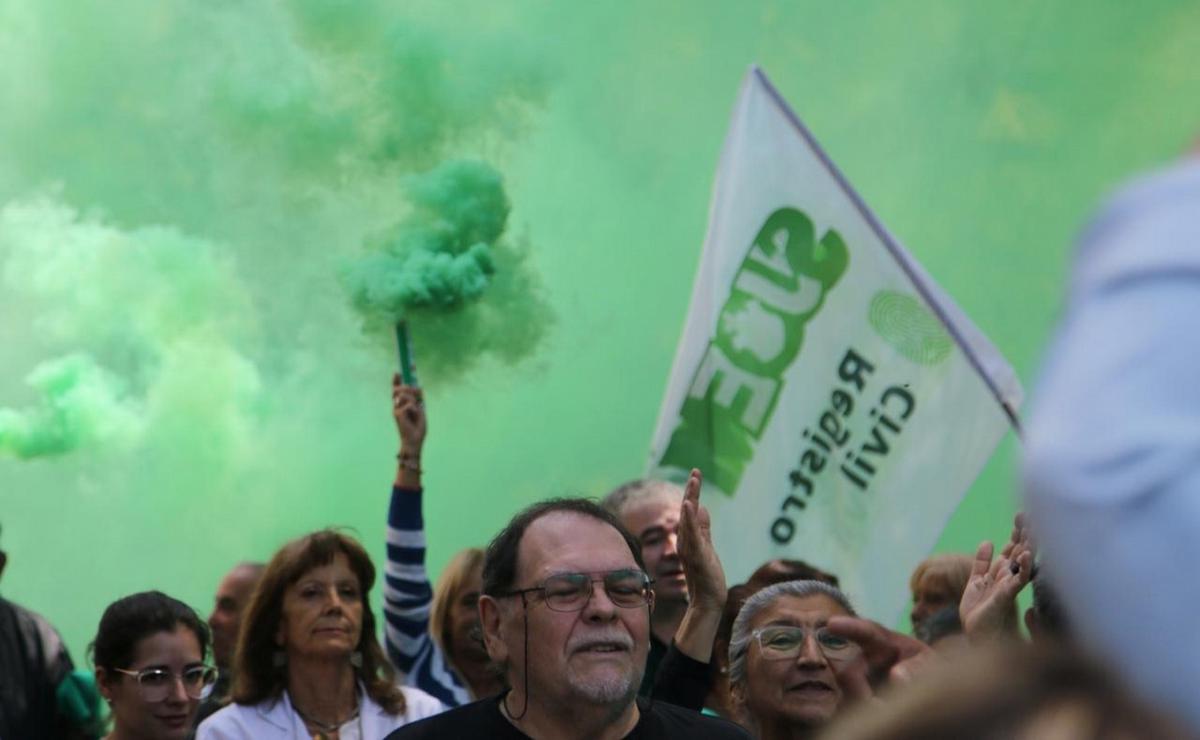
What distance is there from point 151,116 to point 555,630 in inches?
234

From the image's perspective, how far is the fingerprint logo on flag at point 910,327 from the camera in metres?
6.05

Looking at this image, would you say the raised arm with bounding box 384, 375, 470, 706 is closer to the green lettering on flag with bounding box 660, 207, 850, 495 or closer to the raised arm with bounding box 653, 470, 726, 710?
the raised arm with bounding box 653, 470, 726, 710

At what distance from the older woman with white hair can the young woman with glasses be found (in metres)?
1.41

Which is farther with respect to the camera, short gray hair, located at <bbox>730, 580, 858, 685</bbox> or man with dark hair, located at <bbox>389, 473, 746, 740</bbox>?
short gray hair, located at <bbox>730, 580, 858, 685</bbox>

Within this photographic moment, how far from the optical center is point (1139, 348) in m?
0.63

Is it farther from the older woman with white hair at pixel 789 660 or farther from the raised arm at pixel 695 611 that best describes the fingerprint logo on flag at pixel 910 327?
the raised arm at pixel 695 611

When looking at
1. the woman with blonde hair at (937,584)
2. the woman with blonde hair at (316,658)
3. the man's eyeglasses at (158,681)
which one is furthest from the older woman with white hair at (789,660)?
the man's eyeglasses at (158,681)

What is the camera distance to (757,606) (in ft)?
13.1

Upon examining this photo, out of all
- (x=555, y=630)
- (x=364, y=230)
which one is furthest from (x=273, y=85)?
(x=555, y=630)

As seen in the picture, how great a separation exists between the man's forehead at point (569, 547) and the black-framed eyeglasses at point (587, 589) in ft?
0.05

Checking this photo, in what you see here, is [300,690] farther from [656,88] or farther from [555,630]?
[656,88]

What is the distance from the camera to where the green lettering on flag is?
620 centimetres

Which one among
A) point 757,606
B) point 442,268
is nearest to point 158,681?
point 757,606

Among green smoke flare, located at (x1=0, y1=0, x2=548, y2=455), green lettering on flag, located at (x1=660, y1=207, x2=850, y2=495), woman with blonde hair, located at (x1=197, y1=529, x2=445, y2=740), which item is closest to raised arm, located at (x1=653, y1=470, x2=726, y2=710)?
woman with blonde hair, located at (x1=197, y1=529, x2=445, y2=740)
